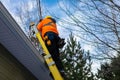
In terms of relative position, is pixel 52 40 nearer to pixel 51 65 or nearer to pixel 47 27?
pixel 47 27

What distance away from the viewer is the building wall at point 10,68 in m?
A: 4.63

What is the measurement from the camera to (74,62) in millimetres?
19125

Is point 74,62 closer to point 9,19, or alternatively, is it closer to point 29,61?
point 29,61

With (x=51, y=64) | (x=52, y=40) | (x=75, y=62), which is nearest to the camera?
(x=51, y=64)

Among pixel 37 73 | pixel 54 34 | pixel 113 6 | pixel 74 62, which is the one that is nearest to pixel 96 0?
pixel 113 6

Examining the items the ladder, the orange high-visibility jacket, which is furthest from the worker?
the ladder

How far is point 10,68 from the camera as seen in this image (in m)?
4.95

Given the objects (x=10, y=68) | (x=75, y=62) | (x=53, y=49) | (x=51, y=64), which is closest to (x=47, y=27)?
(x=53, y=49)

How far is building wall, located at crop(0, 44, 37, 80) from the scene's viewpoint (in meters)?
4.63

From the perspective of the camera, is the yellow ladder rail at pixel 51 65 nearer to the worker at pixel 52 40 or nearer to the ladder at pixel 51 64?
the ladder at pixel 51 64

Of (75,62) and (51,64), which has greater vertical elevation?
(51,64)

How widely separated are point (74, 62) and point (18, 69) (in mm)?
13894

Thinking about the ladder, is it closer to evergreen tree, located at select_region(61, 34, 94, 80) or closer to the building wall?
the building wall

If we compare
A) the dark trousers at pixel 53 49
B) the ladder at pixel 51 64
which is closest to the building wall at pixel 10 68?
the ladder at pixel 51 64
